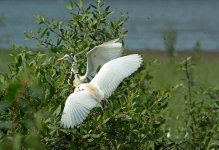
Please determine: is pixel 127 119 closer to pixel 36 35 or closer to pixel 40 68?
pixel 40 68

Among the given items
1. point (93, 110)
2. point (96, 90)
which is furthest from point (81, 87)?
point (93, 110)

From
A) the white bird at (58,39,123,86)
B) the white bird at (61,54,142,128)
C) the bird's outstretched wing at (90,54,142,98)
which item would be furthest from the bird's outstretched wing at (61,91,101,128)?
the white bird at (58,39,123,86)

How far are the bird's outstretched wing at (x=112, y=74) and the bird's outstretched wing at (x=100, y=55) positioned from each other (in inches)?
3.7

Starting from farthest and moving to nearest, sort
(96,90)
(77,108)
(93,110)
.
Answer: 1. (93,110)
2. (96,90)
3. (77,108)

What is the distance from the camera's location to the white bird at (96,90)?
2682mm

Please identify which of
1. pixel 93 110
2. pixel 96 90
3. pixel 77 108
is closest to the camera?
pixel 77 108

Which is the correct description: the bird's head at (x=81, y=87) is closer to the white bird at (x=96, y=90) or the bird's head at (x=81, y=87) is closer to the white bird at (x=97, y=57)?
the white bird at (x=96, y=90)

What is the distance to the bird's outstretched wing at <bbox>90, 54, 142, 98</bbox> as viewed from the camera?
288 centimetres

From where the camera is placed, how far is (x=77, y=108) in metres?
2.70

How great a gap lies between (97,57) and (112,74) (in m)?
0.17

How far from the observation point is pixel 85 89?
2.81 metres

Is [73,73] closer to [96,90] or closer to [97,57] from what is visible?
[97,57]

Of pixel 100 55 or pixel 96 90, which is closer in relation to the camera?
pixel 96 90

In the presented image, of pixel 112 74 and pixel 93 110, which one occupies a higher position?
pixel 112 74
